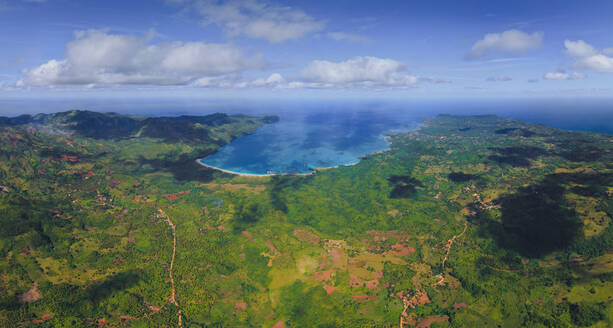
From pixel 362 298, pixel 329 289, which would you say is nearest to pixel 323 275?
pixel 329 289

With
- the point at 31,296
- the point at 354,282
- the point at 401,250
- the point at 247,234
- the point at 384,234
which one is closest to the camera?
the point at 31,296

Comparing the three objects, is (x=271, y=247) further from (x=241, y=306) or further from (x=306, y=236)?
(x=241, y=306)

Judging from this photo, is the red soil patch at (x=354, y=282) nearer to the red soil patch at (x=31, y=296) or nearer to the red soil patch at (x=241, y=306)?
the red soil patch at (x=241, y=306)

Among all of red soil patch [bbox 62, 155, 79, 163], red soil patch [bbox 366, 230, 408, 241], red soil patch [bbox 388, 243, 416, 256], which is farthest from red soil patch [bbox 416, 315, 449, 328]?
red soil patch [bbox 62, 155, 79, 163]

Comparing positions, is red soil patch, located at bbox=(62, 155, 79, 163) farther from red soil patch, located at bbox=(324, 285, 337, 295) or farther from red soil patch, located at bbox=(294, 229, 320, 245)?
red soil patch, located at bbox=(324, 285, 337, 295)

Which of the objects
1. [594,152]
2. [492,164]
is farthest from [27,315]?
[594,152]
